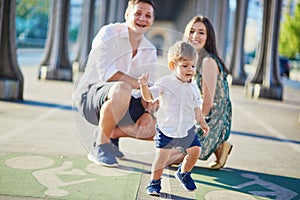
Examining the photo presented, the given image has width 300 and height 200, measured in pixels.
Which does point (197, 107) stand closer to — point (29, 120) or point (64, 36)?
point (29, 120)

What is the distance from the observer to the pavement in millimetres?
3996

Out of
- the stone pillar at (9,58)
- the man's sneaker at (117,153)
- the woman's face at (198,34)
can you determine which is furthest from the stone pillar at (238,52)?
the woman's face at (198,34)

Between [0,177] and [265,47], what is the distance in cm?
1167

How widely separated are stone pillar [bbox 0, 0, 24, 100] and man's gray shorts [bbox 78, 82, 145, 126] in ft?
15.1

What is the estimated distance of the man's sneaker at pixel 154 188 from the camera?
3.96 meters

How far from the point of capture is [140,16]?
186 inches

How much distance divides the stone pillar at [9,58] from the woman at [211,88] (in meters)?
5.31

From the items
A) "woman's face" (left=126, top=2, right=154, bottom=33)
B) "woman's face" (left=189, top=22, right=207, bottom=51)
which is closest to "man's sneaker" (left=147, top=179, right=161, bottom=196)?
"woman's face" (left=189, top=22, right=207, bottom=51)

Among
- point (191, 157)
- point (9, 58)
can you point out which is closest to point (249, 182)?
point (191, 157)

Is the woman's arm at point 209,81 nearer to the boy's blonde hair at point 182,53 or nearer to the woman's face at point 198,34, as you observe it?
the woman's face at point 198,34

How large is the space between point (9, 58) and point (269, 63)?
7.98 metres

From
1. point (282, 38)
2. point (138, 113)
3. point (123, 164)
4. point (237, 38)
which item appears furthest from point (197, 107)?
point (282, 38)

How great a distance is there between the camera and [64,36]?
1488 cm

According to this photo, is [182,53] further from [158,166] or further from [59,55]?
[59,55]
